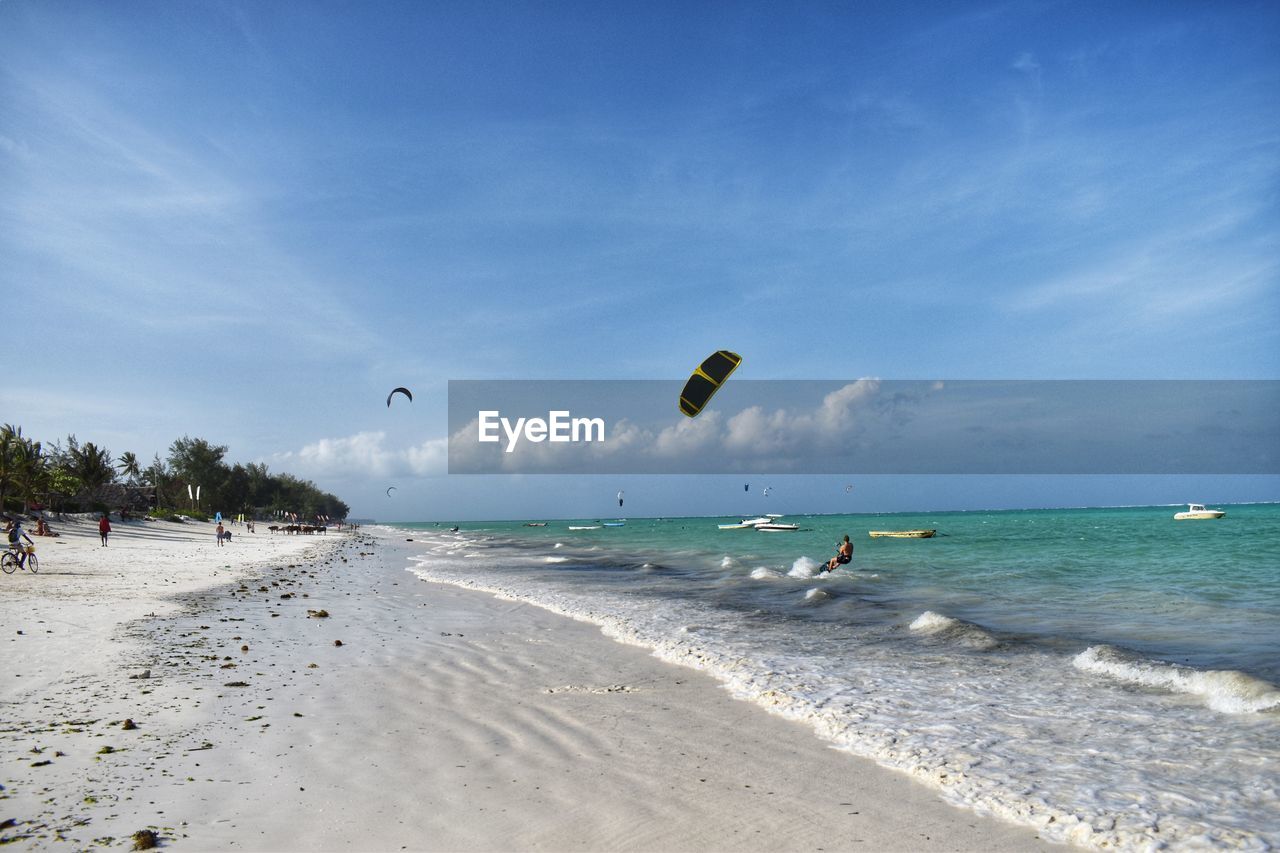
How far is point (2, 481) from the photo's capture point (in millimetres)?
49375

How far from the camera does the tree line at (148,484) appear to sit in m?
53.9

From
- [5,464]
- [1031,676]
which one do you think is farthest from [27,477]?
[1031,676]

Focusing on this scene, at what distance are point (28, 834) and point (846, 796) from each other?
6.42m

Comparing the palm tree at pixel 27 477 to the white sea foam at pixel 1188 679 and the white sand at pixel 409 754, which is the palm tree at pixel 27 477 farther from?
the white sea foam at pixel 1188 679

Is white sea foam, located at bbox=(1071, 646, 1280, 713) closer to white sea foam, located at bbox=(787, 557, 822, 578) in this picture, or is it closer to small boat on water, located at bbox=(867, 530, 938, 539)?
white sea foam, located at bbox=(787, 557, 822, 578)

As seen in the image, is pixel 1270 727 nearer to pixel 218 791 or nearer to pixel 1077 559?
pixel 218 791

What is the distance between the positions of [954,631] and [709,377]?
502 inches

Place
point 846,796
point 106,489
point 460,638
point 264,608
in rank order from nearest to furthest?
1. point 846,796
2. point 460,638
3. point 264,608
4. point 106,489

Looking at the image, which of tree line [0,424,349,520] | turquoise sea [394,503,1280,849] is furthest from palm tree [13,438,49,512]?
turquoise sea [394,503,1280,849]

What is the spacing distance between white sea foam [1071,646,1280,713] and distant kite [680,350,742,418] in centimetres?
1491

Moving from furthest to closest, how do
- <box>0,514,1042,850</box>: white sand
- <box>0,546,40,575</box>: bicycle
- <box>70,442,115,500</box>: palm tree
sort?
<box>70,442,115,500</box>: palm tree < <box>0,546,40,575</box>: bicycle < <box>0,514,1042,850</box>: white sand

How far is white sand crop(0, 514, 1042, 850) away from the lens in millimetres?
5605

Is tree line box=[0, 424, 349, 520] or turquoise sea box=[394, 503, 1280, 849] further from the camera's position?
tree line box=[0, 424, 349, 520]

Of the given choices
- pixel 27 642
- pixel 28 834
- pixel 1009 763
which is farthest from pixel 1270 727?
pixel 27 642
